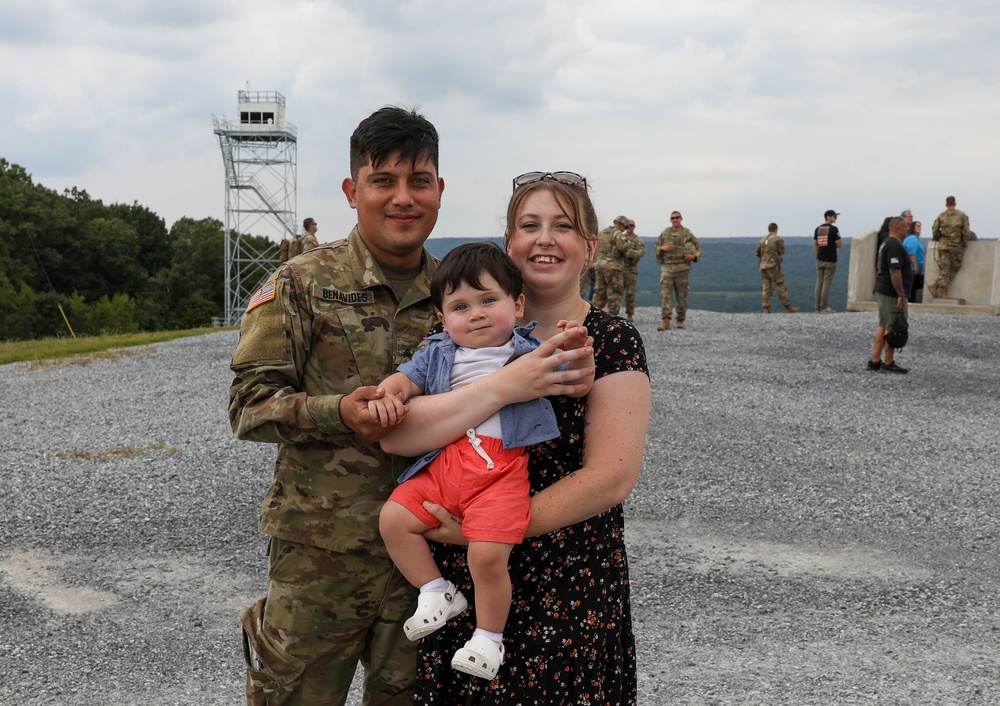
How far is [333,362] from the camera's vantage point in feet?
8.61

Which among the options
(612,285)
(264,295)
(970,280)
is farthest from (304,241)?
(970,280)

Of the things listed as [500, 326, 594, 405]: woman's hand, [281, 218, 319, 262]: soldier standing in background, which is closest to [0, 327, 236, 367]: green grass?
[281, 218, 319, 262]: soldier standing in background

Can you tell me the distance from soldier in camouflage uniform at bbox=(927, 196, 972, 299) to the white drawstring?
72.0 feet

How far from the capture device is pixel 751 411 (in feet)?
39.1

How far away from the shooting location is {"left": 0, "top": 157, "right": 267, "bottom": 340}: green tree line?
48.2m

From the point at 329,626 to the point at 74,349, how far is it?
1776cm

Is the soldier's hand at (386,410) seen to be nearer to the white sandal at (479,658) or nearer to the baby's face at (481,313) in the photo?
the baby's face at (481,313)

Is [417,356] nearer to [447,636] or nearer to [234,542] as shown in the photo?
[447,636]

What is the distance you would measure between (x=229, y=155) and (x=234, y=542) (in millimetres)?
44774

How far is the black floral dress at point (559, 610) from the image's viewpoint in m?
2.32

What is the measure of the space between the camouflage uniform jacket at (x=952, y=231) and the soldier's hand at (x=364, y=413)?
22018 millimetres

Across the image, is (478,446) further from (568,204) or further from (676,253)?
(676,253)

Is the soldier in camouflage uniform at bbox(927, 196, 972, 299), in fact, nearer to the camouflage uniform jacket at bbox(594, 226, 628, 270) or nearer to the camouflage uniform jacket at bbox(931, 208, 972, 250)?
the camouflage uniform jacket at bbox(931, 208, 972, 250)

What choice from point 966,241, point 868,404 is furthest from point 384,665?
point 966,241
